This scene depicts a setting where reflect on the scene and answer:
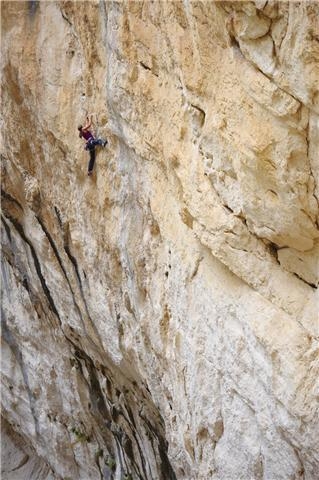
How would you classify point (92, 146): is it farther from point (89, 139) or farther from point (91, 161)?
point (91, 161)

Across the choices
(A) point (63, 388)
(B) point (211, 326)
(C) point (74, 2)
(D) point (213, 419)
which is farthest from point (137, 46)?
(A) point (63, 388)

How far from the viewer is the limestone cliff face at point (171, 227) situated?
425 cm

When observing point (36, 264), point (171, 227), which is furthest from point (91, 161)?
point (36, 264)

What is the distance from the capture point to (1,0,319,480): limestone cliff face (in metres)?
4.25

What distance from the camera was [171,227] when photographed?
564 cm

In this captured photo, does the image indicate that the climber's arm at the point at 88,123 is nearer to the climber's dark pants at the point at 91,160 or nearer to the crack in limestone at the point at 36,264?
the climber's dark pants at the point at 91,160

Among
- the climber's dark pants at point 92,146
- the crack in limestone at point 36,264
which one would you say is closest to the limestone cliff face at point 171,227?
the crack in limestone at point 36,264

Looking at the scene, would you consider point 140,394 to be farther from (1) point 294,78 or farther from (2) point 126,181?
(1) point 294,78

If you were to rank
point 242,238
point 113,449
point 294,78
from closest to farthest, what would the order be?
1. point 294,78
2. point 242,238
3. point 113,449

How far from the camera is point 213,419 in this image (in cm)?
538

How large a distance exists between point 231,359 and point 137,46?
2495 mm

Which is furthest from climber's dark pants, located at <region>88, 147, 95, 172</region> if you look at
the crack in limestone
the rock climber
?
the crack in limestone

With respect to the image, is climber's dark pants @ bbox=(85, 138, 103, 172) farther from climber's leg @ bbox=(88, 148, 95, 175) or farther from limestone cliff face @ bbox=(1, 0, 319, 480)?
limestone cliff face @ bbox=(1, 0, 319, 480)

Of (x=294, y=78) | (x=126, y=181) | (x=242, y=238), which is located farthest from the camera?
(x=126, y=181)
